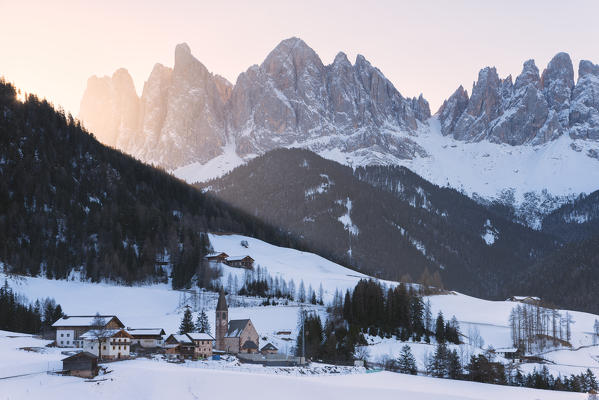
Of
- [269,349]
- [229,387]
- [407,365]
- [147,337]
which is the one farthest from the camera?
[269,349]

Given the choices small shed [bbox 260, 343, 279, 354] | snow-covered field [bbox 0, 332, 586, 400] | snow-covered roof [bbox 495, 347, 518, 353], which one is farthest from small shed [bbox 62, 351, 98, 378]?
snow-covered roof [bbox 495, 347, 518, 353]

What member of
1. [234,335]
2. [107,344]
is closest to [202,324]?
[234,335]

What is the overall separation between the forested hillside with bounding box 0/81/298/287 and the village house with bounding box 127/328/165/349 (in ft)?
167

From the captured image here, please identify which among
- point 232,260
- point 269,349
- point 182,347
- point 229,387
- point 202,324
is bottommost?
point 229,387

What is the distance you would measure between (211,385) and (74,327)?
109ft

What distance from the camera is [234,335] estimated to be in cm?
9088

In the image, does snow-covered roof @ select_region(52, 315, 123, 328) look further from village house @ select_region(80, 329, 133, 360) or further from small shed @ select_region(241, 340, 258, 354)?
small shed @ select_region(241, 340, 258, 354)

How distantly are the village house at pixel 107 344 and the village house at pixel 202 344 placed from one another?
8936mm

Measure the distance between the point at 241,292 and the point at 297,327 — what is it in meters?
34.7

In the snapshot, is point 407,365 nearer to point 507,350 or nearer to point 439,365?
point 439,365

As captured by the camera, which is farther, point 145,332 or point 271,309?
point 271,309

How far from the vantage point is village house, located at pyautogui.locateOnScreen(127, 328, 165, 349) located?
88.6 metres

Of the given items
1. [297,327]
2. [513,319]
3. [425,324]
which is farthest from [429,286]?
[297,327]

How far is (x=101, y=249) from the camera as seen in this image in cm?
15025
